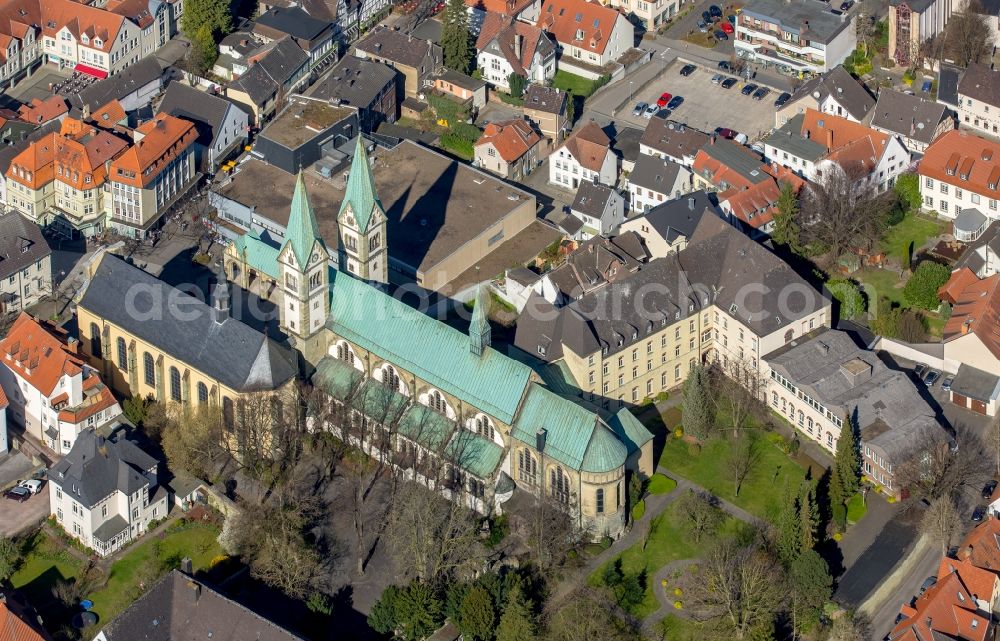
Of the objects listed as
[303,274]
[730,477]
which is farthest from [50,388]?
[730,477]

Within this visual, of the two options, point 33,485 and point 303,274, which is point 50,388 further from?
point 303,274

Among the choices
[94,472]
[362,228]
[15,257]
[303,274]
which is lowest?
[15,257]

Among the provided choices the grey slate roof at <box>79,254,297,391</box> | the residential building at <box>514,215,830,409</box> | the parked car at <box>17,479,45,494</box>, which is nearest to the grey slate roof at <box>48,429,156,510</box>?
the parked car at <box>17,479,45,494</box>

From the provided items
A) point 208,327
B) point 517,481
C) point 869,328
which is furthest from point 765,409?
point 208,327

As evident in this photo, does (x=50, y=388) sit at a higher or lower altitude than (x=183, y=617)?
lower

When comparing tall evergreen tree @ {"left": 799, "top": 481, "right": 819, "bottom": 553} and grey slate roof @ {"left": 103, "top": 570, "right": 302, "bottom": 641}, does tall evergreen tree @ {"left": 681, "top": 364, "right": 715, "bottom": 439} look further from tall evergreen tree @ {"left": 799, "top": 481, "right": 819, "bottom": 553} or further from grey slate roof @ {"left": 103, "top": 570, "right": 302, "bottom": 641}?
grey slate roof @ {"left": 103, "top": 570, "right": 302, "bottom": 641}

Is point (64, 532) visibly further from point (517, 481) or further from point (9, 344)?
point (517, 481)
